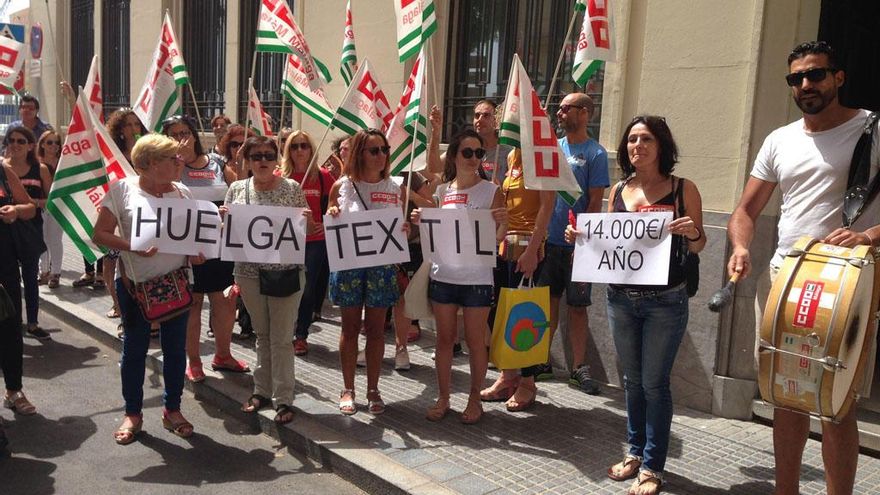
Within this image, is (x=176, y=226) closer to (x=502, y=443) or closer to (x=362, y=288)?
(x=362, y=288)

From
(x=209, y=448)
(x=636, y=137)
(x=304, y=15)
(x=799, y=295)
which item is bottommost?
(x=209, y=448)

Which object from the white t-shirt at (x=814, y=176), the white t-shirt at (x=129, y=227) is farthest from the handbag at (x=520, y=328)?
the white t-shirt at (x=129, y=227)

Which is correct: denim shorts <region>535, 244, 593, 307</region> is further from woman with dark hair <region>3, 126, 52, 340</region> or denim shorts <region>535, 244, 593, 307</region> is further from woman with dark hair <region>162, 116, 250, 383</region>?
woman with dark hair <region>3, 126, 52, 340</region>

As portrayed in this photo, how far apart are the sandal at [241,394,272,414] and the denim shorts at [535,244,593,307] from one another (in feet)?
7.05

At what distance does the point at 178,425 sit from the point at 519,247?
255 cm

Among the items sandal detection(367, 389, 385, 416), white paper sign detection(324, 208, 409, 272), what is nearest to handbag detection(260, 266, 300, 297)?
white paper sign detection(324, 208, 409, 272)

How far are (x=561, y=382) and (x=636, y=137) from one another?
106 inches

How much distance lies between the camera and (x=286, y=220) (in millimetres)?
4910

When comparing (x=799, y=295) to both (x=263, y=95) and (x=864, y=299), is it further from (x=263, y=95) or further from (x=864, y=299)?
(x=263, y=95)

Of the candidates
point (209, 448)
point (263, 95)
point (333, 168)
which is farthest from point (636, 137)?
point (263, 95)

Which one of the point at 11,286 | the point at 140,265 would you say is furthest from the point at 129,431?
the point at 11,286

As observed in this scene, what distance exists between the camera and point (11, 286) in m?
5.79

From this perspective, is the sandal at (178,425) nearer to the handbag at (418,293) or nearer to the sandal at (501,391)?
the handbag at (418,293)

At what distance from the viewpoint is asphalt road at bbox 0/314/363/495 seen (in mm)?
4215
